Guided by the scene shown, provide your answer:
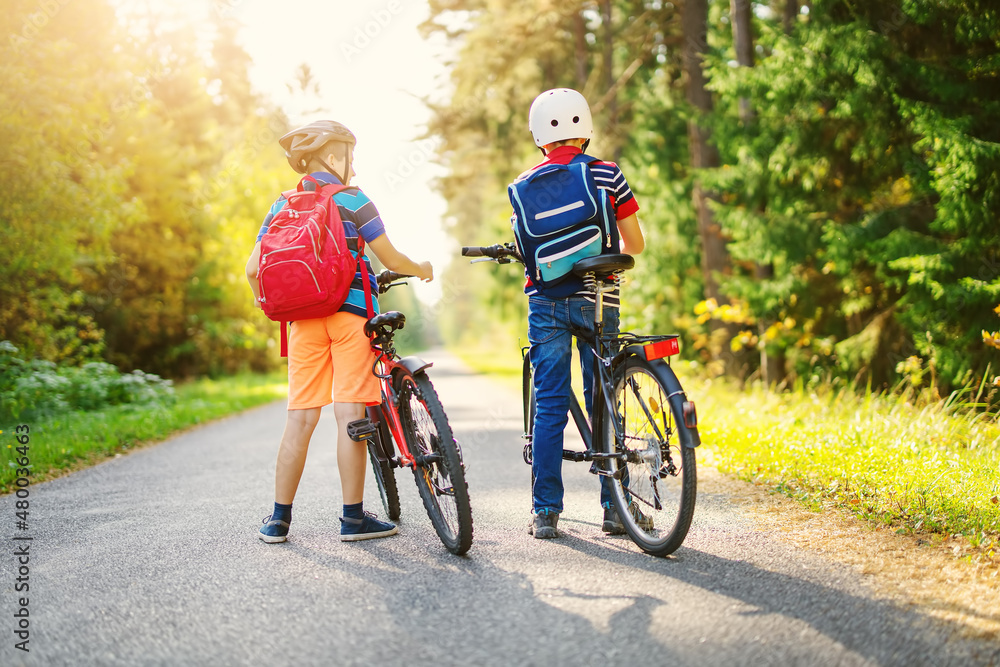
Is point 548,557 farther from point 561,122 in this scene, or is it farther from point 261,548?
point 561,122

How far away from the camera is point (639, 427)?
3.45m

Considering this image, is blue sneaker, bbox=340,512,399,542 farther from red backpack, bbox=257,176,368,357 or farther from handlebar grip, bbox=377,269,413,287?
handlebar grip, bbox=377,269,413,287

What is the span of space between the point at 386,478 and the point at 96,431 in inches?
186

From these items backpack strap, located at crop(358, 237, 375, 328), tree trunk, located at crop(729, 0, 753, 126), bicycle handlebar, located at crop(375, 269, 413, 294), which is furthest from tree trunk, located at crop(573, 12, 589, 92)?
backpack strap, located at crop(358, 237, 375, 328)

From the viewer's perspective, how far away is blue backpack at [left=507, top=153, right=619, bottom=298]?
3.51 m

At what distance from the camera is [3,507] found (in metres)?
4.72

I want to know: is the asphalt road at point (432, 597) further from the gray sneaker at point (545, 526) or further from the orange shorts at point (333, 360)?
the orange shorts at point (333, 360)

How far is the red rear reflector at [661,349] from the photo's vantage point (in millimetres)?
3256

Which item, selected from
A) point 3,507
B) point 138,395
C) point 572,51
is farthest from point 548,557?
point 572,51

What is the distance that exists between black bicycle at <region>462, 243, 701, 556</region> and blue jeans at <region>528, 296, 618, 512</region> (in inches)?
2.4

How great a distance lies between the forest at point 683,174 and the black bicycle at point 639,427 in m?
4.31

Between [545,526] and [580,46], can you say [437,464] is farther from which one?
[580,46]

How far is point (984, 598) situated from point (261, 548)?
3.05m

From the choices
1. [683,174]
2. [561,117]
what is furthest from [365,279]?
[683,174]
